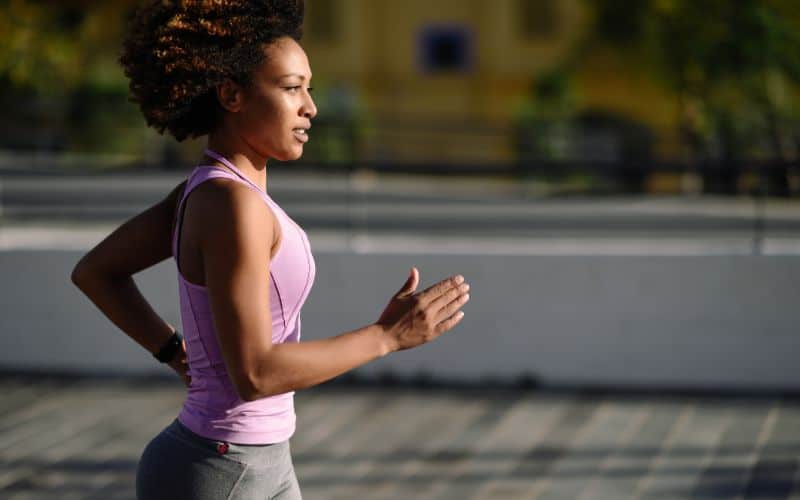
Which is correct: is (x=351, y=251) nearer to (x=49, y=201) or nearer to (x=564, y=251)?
(x=564, y=251)

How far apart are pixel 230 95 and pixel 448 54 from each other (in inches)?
1346

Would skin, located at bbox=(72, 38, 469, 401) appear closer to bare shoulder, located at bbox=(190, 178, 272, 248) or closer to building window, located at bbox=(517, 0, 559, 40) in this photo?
bare shoulder, located at bbox=(190, 178, 272, 248)

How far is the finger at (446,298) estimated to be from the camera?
2227mm

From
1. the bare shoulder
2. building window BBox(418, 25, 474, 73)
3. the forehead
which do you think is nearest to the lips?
the forehead

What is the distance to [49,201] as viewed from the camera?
25.6 ft

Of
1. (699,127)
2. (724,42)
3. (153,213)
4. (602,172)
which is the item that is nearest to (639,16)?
(699,127)

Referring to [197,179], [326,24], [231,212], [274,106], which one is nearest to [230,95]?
[274,106]

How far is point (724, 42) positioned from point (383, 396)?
35.6 ft

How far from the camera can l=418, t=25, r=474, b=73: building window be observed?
35688mm

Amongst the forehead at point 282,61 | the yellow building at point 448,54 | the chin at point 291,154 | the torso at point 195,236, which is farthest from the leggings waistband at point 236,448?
the yellow building at point 448,54

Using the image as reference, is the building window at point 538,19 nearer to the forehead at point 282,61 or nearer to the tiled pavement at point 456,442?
the tiled pavement at point 456,442

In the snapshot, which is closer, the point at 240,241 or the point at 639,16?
the point at 240,241

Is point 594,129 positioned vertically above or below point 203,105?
below

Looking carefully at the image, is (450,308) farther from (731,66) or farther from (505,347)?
(731,66)
